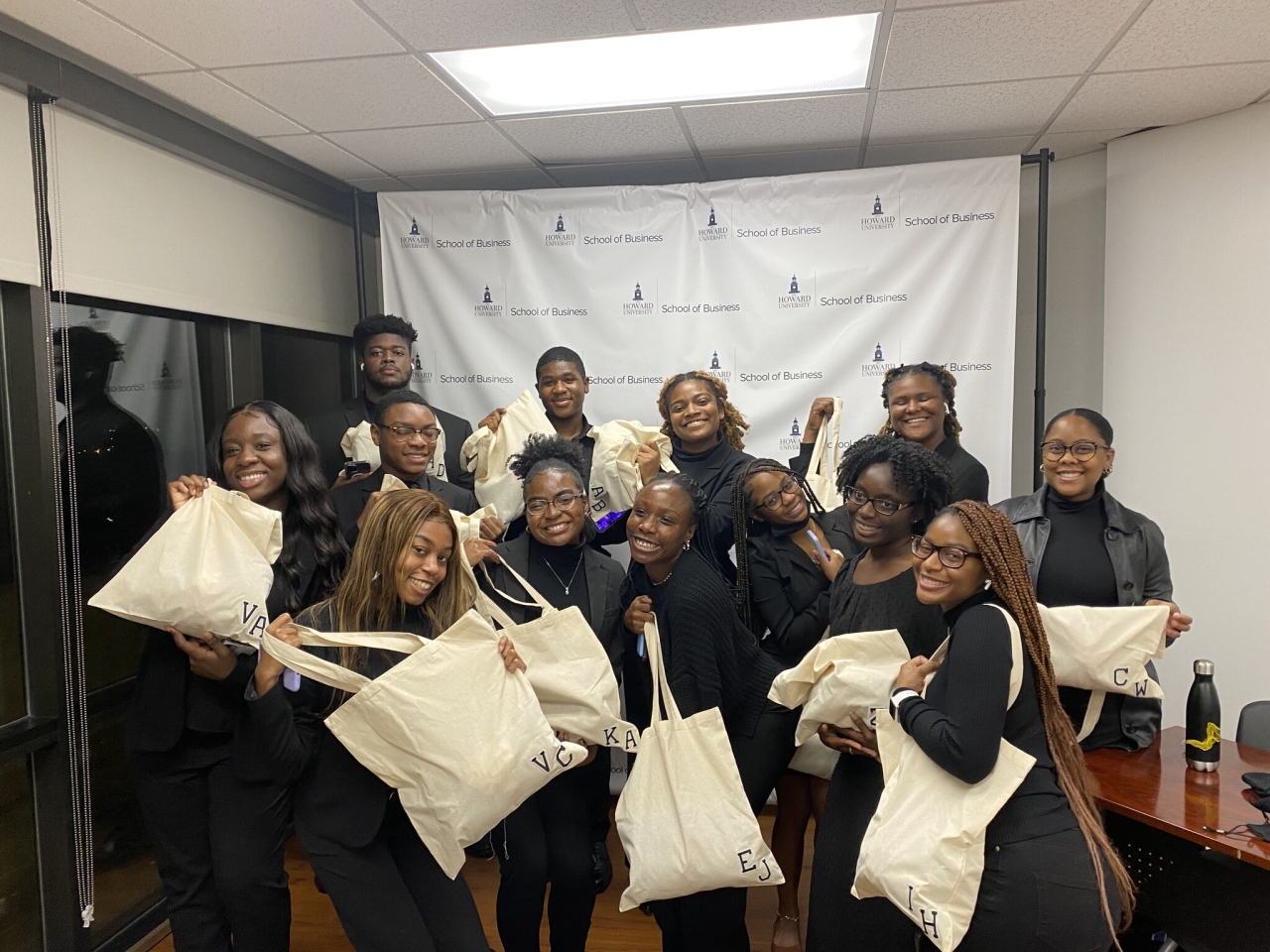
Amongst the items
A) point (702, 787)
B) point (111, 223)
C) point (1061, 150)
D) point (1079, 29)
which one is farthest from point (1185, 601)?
point (111, 223)

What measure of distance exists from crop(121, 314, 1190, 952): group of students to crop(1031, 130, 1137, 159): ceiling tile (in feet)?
6.13

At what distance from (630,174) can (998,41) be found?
187cm

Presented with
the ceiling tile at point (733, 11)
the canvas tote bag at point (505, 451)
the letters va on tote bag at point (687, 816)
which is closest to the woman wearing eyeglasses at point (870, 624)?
the letters va on tote bag at point (687, 816)

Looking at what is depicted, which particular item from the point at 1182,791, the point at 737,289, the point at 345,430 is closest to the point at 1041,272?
the point at 737,289

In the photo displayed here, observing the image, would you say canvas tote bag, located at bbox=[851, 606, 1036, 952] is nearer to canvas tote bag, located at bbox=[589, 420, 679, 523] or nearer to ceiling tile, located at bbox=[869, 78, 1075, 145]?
canvas tote bag, located at bbox=[589, 420, 679, 523]

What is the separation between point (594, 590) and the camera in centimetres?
247

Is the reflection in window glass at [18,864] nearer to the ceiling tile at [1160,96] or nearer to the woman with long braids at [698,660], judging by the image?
the woman with long braids at [698,660]

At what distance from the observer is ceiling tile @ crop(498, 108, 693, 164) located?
10.9 ft

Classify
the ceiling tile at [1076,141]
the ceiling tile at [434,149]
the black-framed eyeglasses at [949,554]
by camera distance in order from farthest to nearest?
the ceiling tile at [1076,141], the ceiling tile at [434,149], the black-framed eyeglasses at [949,554]

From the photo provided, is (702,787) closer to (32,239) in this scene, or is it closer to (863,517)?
(863,517)

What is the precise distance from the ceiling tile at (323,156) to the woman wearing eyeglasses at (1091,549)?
309 cm

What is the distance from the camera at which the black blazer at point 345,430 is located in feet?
12.0

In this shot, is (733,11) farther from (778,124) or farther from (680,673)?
(680,673)

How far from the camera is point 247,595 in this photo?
6.41ft
